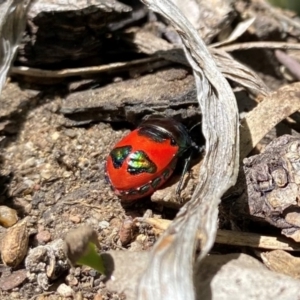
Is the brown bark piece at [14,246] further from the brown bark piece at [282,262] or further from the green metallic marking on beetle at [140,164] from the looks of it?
the brown bark piece at [282,262]

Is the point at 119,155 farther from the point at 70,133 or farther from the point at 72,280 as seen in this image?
the point at 72,280

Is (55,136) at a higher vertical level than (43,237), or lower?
higher

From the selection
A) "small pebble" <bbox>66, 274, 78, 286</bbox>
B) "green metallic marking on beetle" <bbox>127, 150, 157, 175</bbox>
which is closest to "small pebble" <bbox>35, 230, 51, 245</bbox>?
"small pebble" <bbox>66, 274, 78, 286</bbox>

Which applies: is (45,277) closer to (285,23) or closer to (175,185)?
(175,185)

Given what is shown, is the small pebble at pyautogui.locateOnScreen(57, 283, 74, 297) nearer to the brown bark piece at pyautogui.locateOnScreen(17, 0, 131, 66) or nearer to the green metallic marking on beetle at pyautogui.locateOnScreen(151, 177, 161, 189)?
the green metallic marking on beetle at pyautogui.locateOnScreen(151, 177, 161, 189)

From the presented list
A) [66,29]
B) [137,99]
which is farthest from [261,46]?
[66,29]
